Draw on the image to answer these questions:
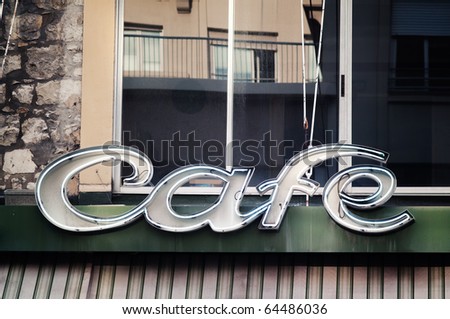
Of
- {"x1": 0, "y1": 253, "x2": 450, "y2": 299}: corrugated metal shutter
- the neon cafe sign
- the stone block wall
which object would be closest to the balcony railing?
the stone block wall

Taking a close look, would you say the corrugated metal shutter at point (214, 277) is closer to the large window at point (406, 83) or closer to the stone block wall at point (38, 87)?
the stone block wall at point (38, 87)

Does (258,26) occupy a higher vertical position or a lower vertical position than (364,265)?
higher

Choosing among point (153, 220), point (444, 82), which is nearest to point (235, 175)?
point (153, 220)

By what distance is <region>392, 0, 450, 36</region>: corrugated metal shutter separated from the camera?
25.1ft

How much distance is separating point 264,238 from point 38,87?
2.82 m

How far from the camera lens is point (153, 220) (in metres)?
6.83

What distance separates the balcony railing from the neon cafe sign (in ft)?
3.77

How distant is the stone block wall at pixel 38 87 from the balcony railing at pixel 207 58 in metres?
0.62

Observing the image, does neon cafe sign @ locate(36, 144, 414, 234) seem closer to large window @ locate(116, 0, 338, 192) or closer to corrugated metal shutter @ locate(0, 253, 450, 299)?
corrugated metal shutter @ locate(0, 253, 450, 299)

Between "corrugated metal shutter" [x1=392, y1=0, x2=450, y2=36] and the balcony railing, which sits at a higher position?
"corrugated metal shutter" [x1=392, y1=0, x2=450, y2=36]

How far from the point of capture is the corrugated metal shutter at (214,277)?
7.02m

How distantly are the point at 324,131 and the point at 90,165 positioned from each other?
2479 millimetres

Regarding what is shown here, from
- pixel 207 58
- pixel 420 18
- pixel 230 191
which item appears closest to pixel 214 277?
pixel 230 191

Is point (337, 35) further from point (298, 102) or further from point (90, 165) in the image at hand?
point (90, 165)
